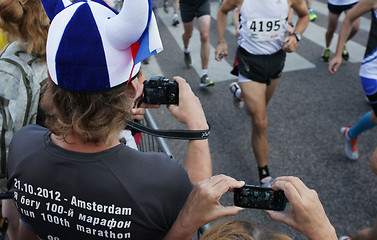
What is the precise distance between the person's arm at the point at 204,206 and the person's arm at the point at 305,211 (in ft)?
0.56

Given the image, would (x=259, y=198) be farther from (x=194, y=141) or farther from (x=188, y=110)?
(x=188, y=110)

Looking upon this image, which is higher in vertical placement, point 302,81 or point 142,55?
point 142,55

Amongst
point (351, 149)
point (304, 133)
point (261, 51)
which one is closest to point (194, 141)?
point (261, 51)

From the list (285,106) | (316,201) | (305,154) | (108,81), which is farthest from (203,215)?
(285,106)

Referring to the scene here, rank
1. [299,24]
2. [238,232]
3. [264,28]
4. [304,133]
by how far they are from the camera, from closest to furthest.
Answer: [238,232], [264,28], [299,24], [304,133]

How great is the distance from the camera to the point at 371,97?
310 cm

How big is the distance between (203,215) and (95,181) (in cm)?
38

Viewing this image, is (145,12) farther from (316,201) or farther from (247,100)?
(247,100)

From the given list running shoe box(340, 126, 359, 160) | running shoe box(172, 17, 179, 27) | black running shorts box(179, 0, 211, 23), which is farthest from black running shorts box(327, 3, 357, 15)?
running shoe box(172, 17, 179, 27)

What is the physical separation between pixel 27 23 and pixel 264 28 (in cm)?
208

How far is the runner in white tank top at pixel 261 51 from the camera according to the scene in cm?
317

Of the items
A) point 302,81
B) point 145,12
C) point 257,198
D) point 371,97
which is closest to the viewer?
point 145,12

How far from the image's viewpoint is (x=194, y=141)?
4.82 feet

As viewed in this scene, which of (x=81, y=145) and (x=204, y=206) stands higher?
(x=81, y=145)
